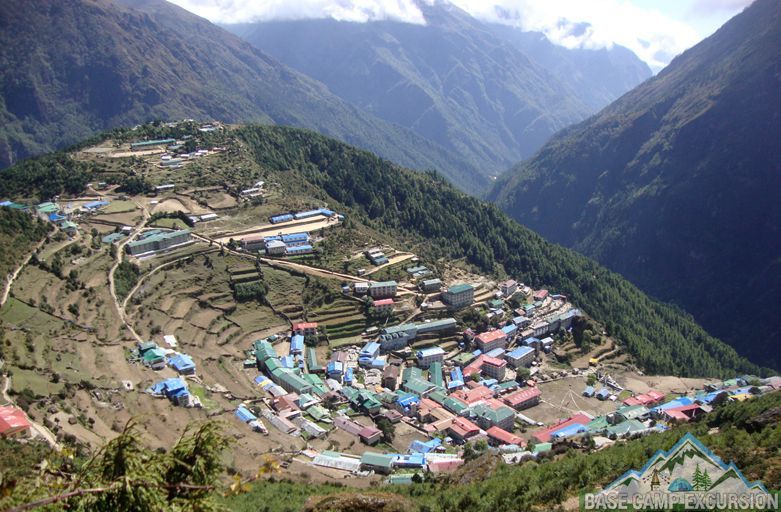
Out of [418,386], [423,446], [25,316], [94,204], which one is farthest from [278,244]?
[423,446]

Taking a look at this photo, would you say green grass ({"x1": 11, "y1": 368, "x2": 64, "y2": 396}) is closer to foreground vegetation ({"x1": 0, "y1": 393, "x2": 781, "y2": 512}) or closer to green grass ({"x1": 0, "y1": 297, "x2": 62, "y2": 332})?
green grass ({"x1": 0, "y1": 297, "x2": 62, "y2": 332})

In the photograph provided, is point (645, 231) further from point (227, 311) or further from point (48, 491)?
point (48, 491)

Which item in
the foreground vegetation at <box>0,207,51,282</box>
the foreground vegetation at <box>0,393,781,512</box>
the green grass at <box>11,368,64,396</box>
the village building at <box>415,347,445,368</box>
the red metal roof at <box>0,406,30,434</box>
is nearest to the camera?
the foreground vegetation at <box>0,393,781,512</box>

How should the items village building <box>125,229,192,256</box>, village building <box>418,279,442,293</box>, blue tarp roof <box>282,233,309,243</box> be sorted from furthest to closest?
blue tarp roof <box>282,233,309,243</box>, village building <box>418,279,442,293</box>, village building <box>125,229,192,256</box>

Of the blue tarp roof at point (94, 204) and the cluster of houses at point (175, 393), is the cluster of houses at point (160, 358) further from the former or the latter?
the blue tarp roof at point (94, 204)

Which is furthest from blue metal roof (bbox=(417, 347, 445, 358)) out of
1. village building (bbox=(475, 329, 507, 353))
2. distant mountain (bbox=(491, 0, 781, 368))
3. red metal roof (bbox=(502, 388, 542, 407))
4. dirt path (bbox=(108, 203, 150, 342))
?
distant mountain (bbox=(491, 0, 781, 368))

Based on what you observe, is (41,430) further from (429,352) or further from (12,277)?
(429,352)

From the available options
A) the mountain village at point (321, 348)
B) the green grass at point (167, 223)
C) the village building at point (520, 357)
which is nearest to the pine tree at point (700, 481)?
the mountain village at point (321, 348)
